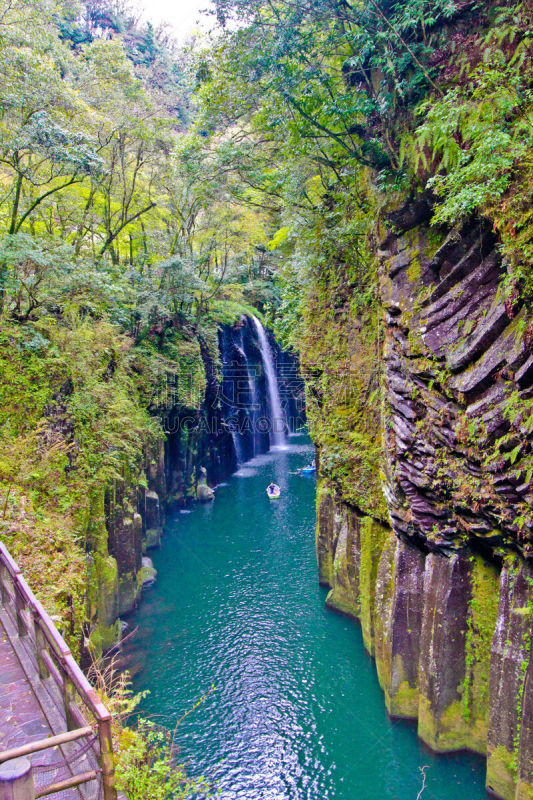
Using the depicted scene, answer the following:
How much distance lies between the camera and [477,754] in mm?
9133

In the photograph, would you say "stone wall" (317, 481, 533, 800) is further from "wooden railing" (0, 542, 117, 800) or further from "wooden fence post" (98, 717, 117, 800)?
"wooden railing" (0, 542, 117, 800)

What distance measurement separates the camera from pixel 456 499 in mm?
8680

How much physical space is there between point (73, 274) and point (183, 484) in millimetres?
13446

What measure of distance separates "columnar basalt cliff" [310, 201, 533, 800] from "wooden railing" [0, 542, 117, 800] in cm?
622

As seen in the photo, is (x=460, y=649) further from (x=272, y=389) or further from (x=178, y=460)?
(x=272, y=389)

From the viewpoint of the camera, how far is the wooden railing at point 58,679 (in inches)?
148

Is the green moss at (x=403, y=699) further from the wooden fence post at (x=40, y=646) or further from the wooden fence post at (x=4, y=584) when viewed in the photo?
the wooden fence post at (x=4, y=584)

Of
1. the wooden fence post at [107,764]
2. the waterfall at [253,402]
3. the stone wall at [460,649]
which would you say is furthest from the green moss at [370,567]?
the waterfall at [253,402]

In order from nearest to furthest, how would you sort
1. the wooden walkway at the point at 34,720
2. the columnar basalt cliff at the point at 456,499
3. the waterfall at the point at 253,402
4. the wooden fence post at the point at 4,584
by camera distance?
1. the wooden walkway at the point at 34,720
2. the wooden fence post at the point at 4,584
3. the columnar basalt cliff at the point at 456,499
4. the waterfall at the point at 253,402

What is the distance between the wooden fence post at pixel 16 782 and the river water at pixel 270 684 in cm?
748

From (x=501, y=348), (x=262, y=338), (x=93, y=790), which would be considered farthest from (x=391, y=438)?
(x=262, y=338)

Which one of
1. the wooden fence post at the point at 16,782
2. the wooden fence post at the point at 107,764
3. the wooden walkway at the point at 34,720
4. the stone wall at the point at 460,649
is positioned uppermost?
the wooden fence post at the point at 16,782

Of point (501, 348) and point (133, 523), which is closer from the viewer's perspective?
point (501, 348)

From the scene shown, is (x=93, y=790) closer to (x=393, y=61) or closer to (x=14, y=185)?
(x=393, y=61)
